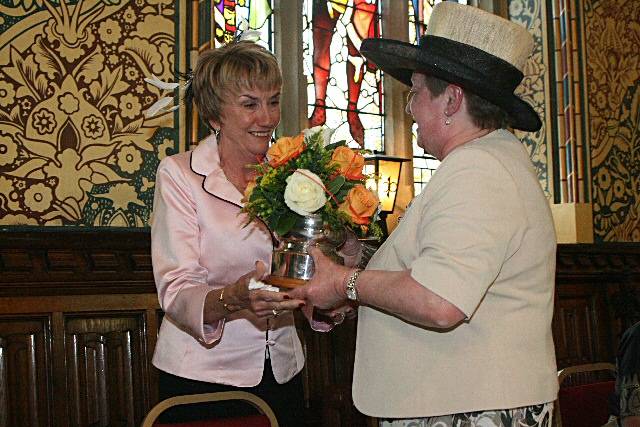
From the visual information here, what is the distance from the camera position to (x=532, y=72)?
6000mm

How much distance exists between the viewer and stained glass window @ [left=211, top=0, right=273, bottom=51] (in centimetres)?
491

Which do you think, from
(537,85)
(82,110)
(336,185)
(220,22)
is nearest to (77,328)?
(82,110)

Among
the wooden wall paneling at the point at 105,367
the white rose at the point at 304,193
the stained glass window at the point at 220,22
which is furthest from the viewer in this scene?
the stained glass window at the point at 220,22

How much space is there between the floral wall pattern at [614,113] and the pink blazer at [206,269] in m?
3.90

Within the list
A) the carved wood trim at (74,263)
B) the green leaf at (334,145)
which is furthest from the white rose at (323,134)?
the carved wood trim at (74,263)

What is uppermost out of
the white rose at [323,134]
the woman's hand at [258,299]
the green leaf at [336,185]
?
the white rose at [323,134]

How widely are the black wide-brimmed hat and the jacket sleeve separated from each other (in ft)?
2.43

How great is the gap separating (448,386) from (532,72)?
14.6ft

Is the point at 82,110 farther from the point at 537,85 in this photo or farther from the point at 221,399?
the point at 537,85

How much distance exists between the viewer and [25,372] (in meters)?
3.26

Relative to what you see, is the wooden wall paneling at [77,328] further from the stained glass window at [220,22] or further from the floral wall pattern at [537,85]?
the floral wall pattern at [537,85]

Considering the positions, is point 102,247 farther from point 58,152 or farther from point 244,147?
point 244,147

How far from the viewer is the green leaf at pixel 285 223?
2228mm

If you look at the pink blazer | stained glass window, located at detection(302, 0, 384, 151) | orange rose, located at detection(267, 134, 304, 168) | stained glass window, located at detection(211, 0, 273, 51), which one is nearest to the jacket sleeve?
the pink blazer
